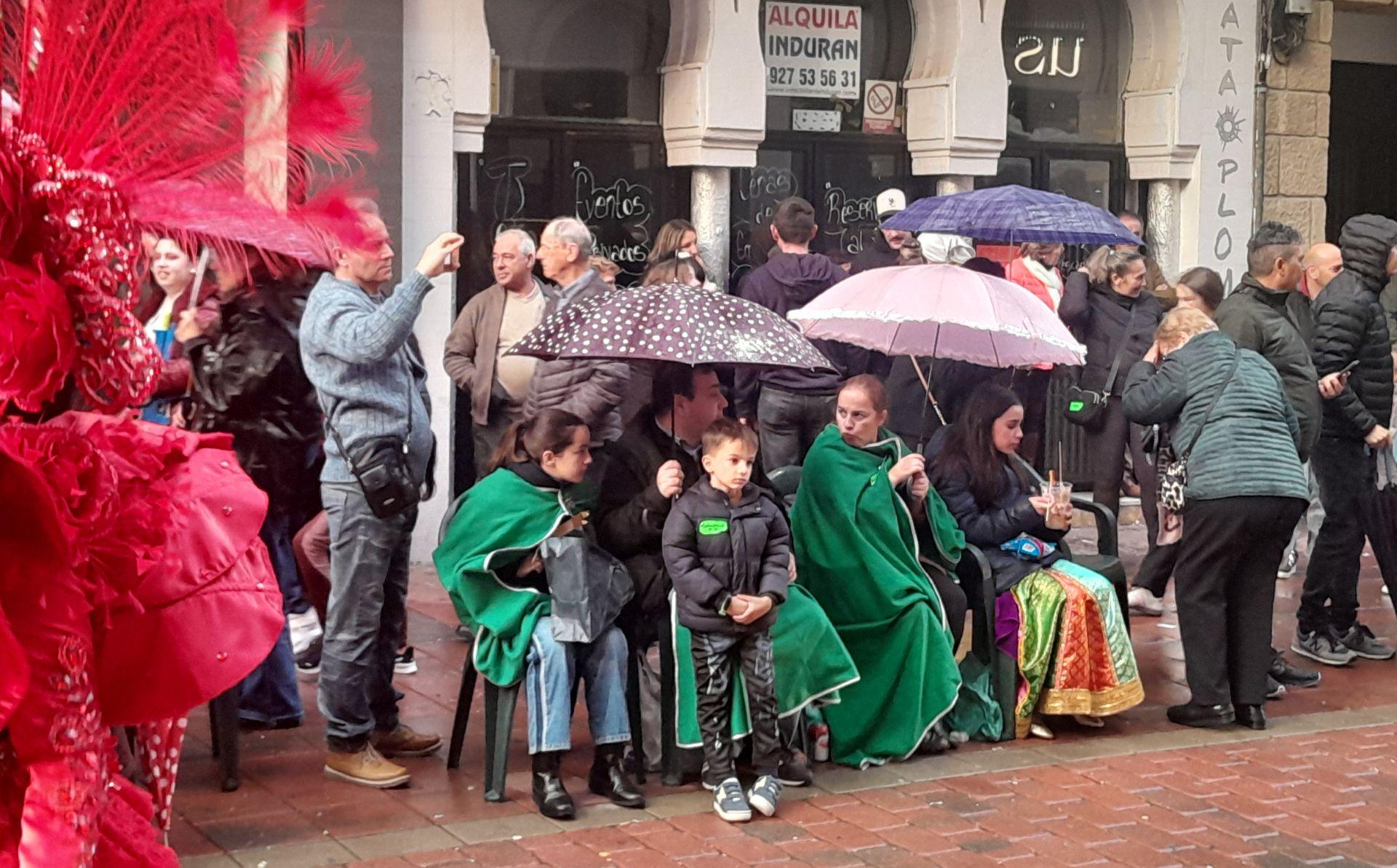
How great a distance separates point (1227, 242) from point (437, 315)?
236 inches

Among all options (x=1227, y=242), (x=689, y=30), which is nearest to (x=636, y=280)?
(x=689, y=30)

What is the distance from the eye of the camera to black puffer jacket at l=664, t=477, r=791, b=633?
6.22 m

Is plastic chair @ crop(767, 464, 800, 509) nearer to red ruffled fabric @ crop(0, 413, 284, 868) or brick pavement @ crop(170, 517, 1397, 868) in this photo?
brick pavement @ crop(170, 517, 1397, 868)

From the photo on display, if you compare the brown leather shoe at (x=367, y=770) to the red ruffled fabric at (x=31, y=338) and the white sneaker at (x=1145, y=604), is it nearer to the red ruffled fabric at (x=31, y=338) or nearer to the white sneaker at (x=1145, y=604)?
the red ruffled fabric at (x=31, y=338)

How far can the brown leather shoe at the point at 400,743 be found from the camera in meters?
6.67

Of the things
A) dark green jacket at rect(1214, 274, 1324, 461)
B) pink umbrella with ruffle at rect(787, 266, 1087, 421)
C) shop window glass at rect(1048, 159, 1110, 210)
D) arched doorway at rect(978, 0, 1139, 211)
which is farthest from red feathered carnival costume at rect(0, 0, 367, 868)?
shop window glass at rect(1048, 159, 1110, 210)

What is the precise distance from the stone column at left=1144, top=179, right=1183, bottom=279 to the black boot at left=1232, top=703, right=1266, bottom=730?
6545 millimetres

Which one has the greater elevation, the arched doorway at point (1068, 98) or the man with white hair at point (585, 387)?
the arched doorway at point (1068, 98)

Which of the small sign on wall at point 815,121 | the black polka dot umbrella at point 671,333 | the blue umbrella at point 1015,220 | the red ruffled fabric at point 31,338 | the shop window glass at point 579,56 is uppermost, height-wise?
the shop window glass at point 579,56

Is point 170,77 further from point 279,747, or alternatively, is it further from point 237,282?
point 279,747

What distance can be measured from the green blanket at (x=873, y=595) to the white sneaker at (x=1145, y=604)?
9.43ft

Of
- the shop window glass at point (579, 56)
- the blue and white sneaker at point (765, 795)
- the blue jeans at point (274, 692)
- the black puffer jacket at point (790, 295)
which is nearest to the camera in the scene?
the blue and white sneaker at point (765, 795)

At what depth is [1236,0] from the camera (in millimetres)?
13438

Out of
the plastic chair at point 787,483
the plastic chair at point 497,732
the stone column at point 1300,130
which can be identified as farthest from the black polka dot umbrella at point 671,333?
the stone column at point 1300,130
